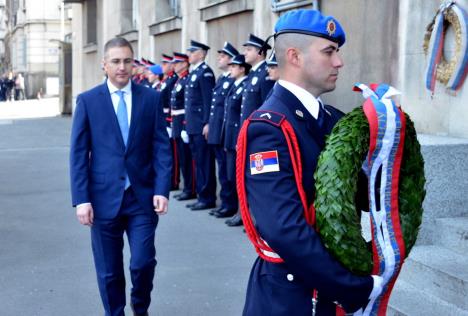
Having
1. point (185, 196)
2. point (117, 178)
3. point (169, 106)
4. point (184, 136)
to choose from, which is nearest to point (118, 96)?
point (117, 178)

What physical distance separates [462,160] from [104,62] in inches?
108

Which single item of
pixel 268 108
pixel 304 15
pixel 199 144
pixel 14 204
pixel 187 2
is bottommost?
pixel 14 204

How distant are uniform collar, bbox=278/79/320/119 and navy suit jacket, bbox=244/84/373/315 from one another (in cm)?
1

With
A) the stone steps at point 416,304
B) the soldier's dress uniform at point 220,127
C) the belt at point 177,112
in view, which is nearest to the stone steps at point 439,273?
the stone steps at point 416,304

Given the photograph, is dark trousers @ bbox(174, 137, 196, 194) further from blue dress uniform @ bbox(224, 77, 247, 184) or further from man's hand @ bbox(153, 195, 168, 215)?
man's hand @ bbox(153, 195, 168, 215)

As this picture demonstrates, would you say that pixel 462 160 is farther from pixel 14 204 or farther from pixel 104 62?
pixel 14 204

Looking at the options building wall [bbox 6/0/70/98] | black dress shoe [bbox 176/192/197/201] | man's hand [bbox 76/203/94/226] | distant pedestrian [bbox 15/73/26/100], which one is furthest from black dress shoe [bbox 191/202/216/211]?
building wall [bbox 6/0/70/98]

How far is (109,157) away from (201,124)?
5644 millimetres

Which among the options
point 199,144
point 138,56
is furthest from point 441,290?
point 138,56

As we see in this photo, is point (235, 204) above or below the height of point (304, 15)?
below

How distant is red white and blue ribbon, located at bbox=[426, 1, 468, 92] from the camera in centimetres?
614

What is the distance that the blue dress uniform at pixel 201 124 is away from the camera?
1012 centimetres

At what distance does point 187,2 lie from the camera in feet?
48.2

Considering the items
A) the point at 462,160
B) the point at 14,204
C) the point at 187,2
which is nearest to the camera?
the point at 462,160
